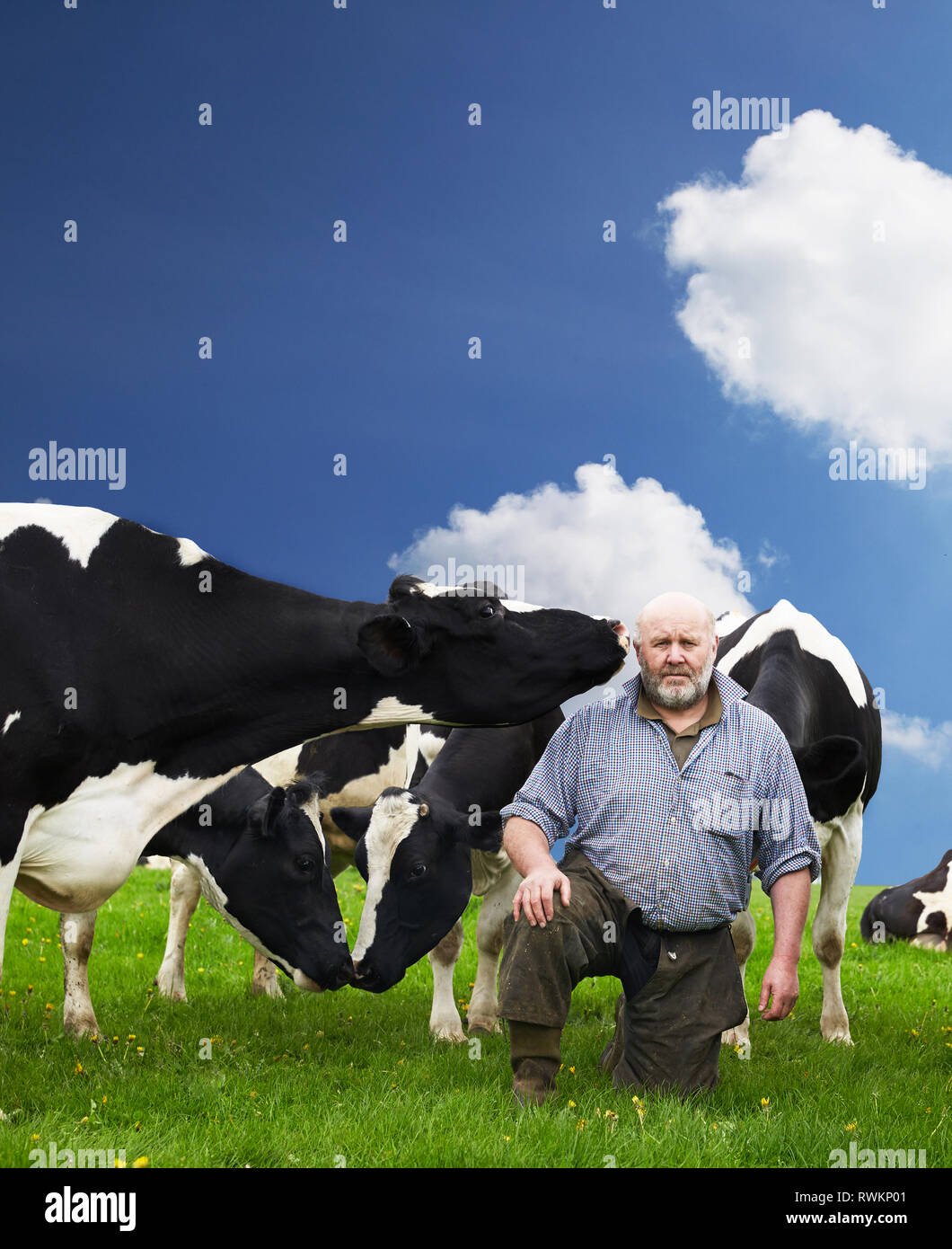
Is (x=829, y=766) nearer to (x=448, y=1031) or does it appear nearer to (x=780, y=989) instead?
(x=780, y=989)

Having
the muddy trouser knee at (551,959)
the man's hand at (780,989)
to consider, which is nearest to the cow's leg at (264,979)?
the muddy trouser knee at (551,959)

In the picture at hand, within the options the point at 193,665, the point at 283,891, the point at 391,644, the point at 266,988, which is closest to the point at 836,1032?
the point at 283,891

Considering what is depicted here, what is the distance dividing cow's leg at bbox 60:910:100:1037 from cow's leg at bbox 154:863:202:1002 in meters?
1.07

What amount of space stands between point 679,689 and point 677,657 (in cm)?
17

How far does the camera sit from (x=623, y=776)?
6105 millimetres

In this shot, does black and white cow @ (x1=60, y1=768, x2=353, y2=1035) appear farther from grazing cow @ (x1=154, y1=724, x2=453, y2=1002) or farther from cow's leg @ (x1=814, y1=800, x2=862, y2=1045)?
cow's leg @ (x1=814, y1=800, x2=862, y2=1045)

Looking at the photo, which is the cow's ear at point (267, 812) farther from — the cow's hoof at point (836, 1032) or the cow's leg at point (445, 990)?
the cow's hoof at point (836, 1032)

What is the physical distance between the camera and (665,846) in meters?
6.03

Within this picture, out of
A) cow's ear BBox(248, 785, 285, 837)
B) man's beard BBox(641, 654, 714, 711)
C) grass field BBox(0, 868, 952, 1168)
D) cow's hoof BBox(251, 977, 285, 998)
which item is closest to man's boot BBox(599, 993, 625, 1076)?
grass field BBox(0, 868, 952, 1168)

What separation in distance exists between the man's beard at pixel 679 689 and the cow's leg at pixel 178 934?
4.77 meters
